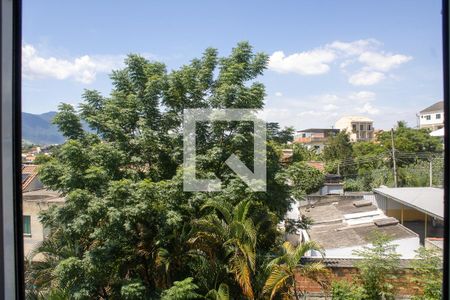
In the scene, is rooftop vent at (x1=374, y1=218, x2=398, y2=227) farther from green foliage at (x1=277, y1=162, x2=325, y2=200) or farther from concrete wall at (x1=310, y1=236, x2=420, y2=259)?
green foliage at (x1=277, y1=162, x2=325, y2=200)

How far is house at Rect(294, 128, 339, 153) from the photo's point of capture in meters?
1.85

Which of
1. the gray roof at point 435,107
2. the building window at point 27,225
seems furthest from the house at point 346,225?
the building window at point 27,225

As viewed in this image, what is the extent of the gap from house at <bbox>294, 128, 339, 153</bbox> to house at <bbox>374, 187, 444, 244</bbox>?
39cm

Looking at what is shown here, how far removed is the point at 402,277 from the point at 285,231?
63 centimetres

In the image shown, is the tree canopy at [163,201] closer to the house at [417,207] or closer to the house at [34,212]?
the house at [34,212]

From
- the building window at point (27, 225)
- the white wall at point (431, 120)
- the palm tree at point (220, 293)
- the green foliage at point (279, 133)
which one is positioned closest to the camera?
the white wall at point (431, 120)

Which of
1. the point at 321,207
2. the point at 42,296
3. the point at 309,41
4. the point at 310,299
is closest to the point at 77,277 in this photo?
the point at 42,296

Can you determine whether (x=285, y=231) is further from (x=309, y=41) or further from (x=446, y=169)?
(x=309, y=41)

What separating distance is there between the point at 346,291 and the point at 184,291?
877mm

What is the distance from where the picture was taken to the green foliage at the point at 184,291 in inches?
69.5

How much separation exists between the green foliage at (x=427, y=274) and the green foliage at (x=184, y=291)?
1111 mm

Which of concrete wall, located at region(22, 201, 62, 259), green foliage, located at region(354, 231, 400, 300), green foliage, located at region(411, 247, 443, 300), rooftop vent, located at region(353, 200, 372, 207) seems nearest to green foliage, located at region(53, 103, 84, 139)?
concrete wall, located at region(22, 201, 62, 259)

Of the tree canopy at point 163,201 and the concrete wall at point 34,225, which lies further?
the tree canopy at point 163,201

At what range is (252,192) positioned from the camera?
1.87 m
